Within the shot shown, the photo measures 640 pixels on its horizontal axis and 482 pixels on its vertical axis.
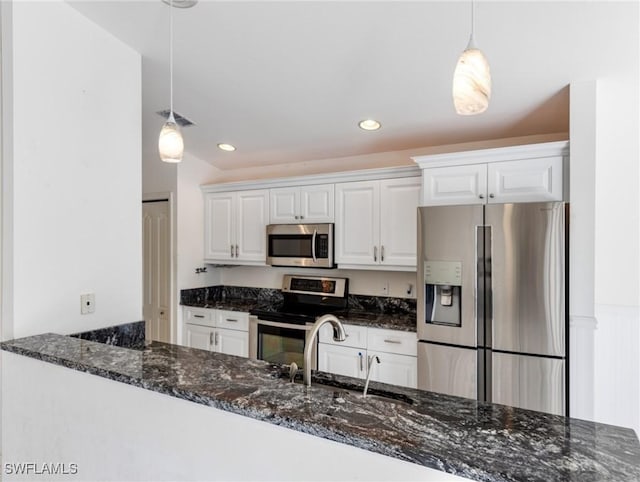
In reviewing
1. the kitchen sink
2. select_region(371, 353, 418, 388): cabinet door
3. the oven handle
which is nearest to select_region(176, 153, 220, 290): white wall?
the oven handle

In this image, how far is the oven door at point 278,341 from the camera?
128 inches

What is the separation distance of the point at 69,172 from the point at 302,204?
191 cm

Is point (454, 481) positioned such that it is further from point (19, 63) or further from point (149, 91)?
point (149, 91)

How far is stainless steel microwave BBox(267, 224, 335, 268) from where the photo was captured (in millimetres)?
3402

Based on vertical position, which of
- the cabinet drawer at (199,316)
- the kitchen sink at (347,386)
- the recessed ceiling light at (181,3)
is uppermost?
the recessed ceiling light at (181,3)

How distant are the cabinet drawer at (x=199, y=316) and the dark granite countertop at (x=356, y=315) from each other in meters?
0.05

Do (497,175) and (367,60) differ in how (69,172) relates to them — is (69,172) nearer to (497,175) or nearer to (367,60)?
(367,60)

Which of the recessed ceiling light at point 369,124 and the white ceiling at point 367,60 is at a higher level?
the white ceiling at point 367,60

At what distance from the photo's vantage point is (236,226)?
13.0ft

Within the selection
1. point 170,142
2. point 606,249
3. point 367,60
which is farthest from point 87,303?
point 606,249

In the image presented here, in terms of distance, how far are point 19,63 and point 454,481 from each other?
240 cm

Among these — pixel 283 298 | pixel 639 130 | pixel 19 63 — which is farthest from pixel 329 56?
pixel 283 298

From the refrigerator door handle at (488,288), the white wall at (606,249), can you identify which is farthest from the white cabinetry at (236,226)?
the white wall at (606,249)

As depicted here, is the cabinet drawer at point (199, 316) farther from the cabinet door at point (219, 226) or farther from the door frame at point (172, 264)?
the cabinet door at point (219, 226)
